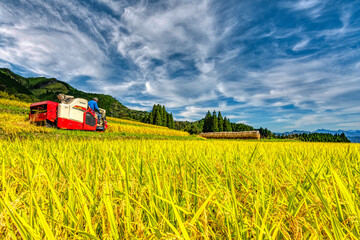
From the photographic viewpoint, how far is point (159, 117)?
49688 millimetres

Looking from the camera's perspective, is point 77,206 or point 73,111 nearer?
point 77,206

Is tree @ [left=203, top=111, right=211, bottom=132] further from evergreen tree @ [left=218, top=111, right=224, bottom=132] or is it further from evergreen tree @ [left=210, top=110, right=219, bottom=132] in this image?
evergreen tree @ [left=218, top=111, right=224, bottom=132]

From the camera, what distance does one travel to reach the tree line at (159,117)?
163 ft

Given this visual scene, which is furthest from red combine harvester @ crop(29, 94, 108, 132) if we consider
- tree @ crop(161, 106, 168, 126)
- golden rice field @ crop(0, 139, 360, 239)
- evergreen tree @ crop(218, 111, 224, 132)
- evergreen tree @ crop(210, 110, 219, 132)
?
evergreen tree @ crop(218, 111, 224, 132)

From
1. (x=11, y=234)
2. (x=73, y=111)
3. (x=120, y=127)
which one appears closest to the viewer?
(x=11, y=234)

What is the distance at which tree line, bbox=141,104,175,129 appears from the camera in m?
49.8

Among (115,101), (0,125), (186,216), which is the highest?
(115,101)

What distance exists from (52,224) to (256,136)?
1070 inches

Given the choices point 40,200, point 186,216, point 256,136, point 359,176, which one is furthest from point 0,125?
point 256,136

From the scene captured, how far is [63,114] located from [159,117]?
42.4 m

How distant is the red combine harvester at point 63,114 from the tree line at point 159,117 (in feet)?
134

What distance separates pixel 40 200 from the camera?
984 millimetres

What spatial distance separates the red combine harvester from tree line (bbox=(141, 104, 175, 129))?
4089 cm

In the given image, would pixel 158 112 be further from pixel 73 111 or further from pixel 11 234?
Answer: pixel 11 234
